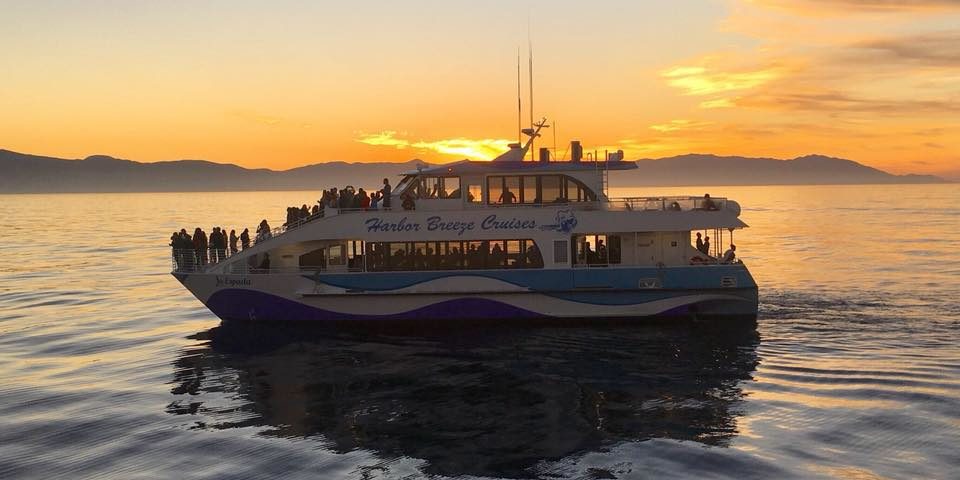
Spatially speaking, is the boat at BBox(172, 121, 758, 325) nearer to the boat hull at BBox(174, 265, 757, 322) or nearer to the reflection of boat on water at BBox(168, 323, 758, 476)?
the boat hull at BBox(174, 265, 757, 322)

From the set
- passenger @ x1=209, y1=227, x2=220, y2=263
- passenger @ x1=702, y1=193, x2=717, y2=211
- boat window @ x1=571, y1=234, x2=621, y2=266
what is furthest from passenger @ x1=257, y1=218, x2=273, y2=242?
passenger @ x1=702, y1=193, x2=717, y2=211

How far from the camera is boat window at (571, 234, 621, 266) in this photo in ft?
80.9

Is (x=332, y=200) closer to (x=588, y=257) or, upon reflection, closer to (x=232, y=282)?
(x=232, y=282)

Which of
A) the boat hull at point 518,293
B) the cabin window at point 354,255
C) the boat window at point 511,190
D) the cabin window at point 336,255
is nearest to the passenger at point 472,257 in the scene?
the boat hull at point 518,293

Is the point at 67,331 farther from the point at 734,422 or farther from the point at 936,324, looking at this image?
the point at 936,324

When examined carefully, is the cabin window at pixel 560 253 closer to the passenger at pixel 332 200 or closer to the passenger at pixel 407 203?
the passenger at pixel 407 203

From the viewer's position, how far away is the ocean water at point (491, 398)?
13.6 meters

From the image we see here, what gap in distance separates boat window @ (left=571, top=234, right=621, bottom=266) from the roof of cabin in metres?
2.38

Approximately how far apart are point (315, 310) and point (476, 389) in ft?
27.5

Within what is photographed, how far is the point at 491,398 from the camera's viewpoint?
17.2 meters

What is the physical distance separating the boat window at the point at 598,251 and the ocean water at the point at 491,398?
2.36 m

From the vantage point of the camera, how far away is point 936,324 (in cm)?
2450

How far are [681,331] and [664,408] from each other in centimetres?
795

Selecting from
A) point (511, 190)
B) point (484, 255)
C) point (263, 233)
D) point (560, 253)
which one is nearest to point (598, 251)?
point (560, 253)
